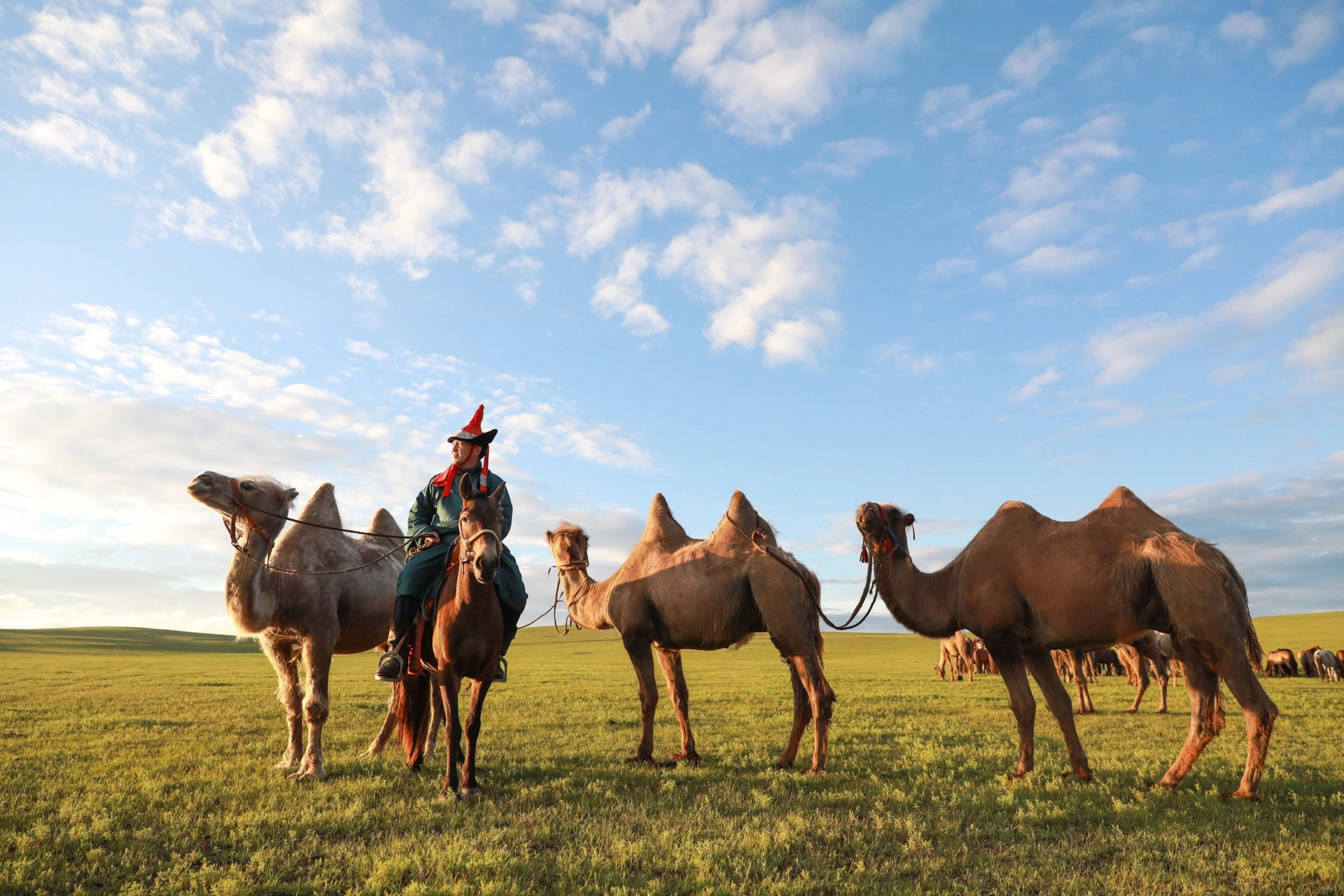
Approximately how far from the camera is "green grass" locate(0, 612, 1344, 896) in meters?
5.02

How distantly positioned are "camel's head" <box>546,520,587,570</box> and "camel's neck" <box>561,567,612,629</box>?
0.42 ft

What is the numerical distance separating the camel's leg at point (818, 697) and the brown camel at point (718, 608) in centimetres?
1

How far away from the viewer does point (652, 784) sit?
8008 mm

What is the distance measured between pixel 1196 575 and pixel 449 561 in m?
7.78

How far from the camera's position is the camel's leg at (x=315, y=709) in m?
8.34

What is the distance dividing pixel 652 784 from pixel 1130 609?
17.8ft

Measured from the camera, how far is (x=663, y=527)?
11445 millimetres

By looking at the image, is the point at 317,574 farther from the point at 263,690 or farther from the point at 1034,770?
the point at 263,690

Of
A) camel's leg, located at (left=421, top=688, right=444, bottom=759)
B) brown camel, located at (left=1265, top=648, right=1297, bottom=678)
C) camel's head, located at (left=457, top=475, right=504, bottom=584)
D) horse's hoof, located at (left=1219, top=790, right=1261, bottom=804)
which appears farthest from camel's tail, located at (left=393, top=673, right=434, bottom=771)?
brown camel, located at (left=1265, top=648, right=1297, bottom=678)

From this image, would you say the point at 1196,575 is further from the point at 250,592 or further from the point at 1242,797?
the point at 250,592

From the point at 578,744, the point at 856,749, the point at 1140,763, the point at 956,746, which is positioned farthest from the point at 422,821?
the point at 1140,763

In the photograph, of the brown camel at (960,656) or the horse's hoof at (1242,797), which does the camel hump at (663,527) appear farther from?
the brown camel at (960,656)

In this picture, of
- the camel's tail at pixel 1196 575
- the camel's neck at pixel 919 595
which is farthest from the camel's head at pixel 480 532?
the camel's tail at pixel 1196 575

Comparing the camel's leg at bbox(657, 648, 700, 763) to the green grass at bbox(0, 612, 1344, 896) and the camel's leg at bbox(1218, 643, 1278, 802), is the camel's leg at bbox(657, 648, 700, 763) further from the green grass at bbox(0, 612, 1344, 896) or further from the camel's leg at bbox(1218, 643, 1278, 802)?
the camel's leg at bbox(1218, 643, 1278, 802)
